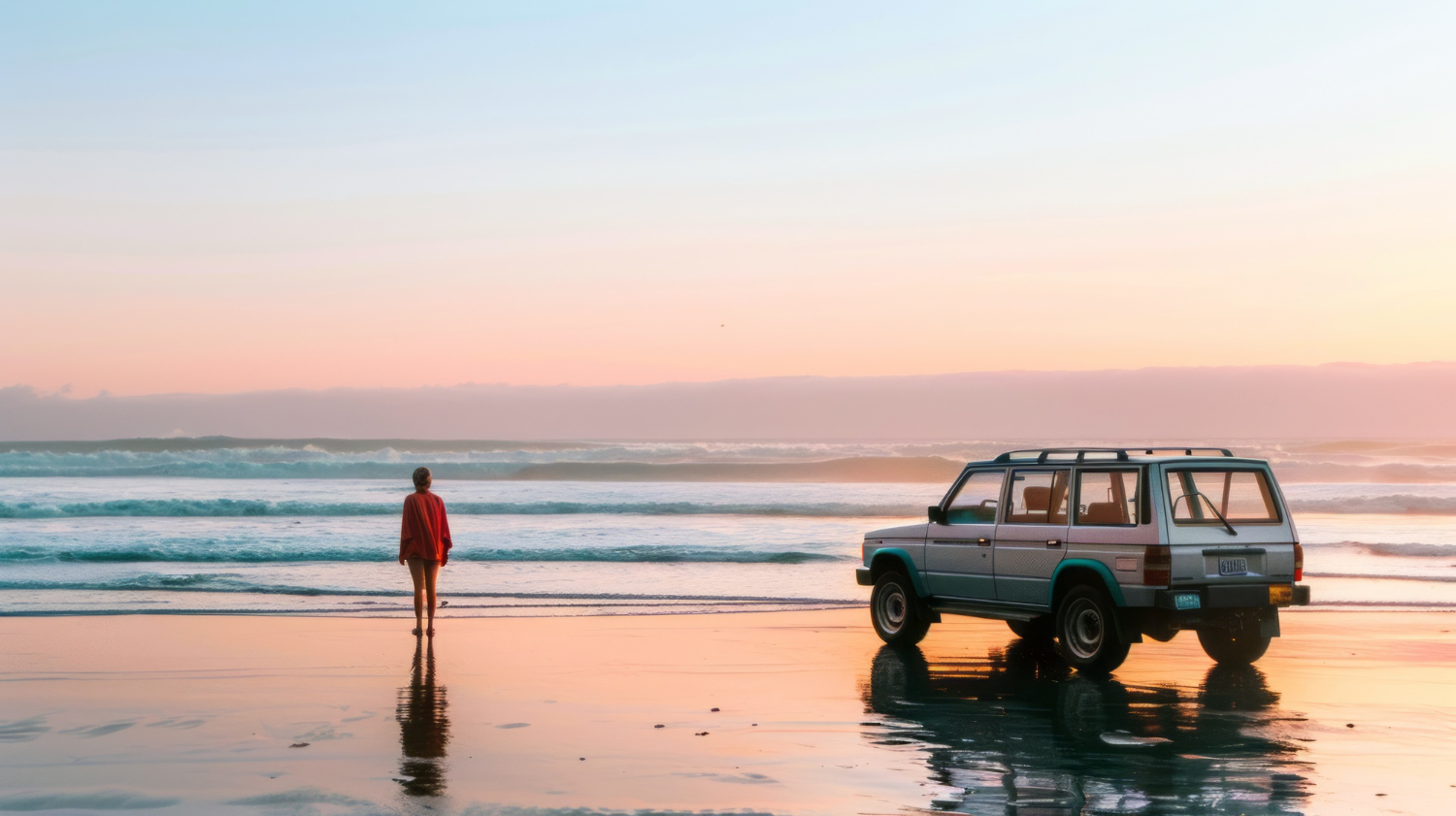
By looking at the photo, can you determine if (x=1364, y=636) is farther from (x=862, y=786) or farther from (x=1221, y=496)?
(x=862, y=786)

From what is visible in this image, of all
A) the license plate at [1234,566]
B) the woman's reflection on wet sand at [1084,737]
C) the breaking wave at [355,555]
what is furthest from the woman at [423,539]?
the breaking wave at [355,555]

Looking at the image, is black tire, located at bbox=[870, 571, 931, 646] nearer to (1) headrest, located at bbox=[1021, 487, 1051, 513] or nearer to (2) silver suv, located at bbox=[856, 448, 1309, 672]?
(2) silver suv, located at bbox=[856, 448, 1309, 672]

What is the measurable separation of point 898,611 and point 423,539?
16.8 ft

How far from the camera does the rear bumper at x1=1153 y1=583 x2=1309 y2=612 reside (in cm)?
1016

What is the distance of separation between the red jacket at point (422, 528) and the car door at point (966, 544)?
5165 mm

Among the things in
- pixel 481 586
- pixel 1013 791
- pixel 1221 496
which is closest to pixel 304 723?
pixel 1013 791

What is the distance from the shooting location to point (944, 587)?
1216 cm

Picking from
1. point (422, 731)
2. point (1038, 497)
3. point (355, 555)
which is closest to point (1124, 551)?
point (1038, 497)

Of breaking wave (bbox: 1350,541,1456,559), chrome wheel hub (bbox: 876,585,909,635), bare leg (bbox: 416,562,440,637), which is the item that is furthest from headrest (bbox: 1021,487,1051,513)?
breaking wave (bbox: 1350,541,1456,559)

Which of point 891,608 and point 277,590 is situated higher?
point 891,608

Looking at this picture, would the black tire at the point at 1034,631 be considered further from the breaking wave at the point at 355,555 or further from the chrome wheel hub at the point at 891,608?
the breaking wave at the point at 355,555

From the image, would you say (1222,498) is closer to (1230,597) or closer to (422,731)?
(1230,597)

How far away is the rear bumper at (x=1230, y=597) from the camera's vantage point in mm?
10156

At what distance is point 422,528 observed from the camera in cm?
1275
